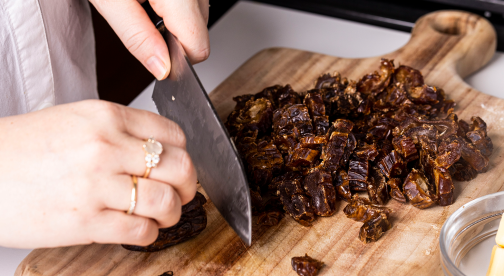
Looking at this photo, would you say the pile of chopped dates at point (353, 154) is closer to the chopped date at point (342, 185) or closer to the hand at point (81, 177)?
the chopped date at point (342, 185)

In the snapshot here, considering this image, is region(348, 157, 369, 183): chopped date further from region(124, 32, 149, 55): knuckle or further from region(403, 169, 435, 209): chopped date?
region(124, 32, 149, 55): knuckle

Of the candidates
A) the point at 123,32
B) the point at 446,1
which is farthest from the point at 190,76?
the point at 446,1

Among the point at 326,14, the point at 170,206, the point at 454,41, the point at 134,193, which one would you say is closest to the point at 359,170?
the point at 170,206

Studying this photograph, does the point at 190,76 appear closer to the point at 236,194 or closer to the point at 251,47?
the point at 236,194

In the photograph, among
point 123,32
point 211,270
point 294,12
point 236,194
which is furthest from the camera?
point 294,12

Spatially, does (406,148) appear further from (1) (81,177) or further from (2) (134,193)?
(1) (81,177)

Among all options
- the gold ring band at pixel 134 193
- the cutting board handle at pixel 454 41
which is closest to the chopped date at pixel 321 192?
the gold ring band at pixel 134 193
